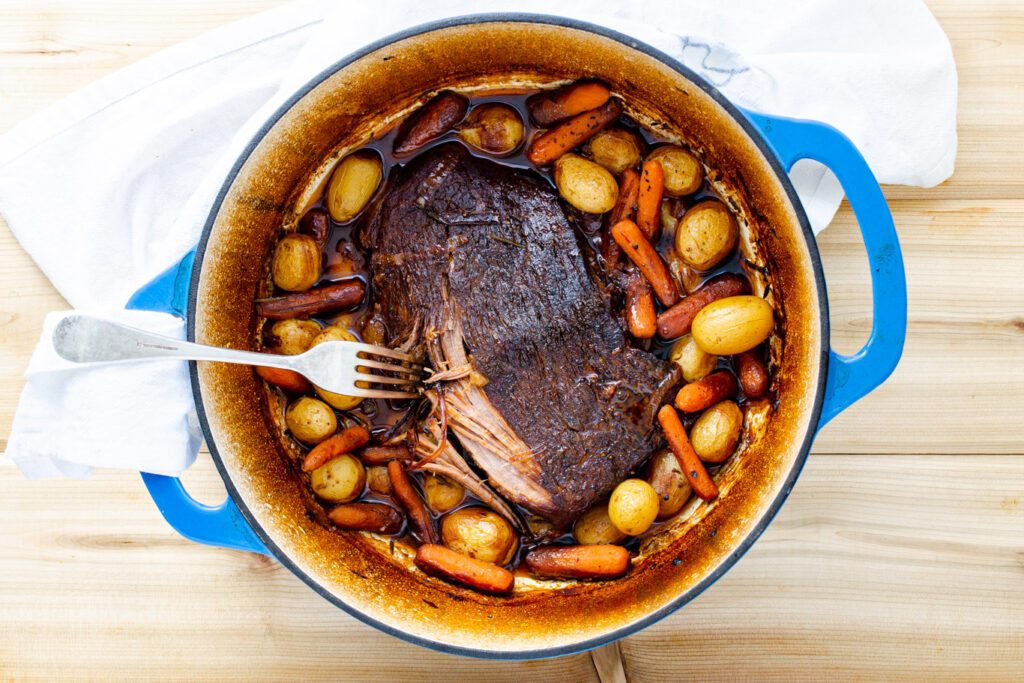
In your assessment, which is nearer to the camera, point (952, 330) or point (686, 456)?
point (686, 456)

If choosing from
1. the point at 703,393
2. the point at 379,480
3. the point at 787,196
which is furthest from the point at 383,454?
the point at 787,196

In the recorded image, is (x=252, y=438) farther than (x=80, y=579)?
No

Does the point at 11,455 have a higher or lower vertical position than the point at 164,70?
lower

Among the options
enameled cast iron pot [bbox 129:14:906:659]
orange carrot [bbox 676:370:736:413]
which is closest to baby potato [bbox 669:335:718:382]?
orange carrot [bbox 676:370:736:413]

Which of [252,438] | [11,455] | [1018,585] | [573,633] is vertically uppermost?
[11,455]

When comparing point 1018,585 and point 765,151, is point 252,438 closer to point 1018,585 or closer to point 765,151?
point 765,151

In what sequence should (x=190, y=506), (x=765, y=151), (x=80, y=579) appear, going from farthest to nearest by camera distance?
1. (x=80, y=579)
2. (x=190, y=506)
3. (x=765, y=151)

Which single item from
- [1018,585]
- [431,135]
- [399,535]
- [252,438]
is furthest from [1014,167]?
[252,438]

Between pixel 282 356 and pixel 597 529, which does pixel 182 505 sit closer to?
pixel 282 356

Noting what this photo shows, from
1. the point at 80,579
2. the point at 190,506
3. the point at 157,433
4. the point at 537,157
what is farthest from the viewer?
the point at 80,579
